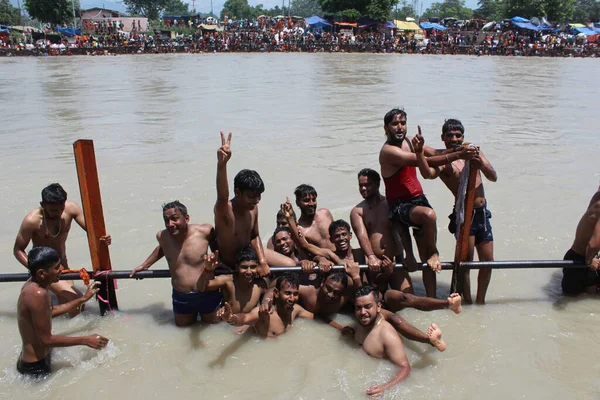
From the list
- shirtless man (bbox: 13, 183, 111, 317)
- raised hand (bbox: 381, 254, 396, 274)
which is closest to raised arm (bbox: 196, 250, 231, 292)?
raised hand (bbox: 381, 254, 396, 274)

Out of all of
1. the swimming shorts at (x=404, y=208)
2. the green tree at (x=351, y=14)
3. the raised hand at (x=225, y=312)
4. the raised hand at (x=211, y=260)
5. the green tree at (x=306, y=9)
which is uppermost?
the green tree at (x=306, y=9)

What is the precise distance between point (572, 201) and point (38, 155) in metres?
10.2

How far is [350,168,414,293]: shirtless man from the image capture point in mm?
4691

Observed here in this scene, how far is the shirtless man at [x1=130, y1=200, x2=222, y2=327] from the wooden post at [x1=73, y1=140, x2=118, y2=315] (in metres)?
0.32

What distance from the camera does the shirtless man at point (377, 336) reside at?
3815mm

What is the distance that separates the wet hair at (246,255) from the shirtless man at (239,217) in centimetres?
7

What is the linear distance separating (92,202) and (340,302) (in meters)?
2.23

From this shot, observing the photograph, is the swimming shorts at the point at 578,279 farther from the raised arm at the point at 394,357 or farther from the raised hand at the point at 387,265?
the raised arm at the point at 394,357

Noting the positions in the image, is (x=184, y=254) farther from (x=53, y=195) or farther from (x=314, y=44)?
(x=314, y=44)

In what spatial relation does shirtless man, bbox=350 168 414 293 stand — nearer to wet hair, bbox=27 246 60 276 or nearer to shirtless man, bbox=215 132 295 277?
shirtless man, bbox=215 132 295 277

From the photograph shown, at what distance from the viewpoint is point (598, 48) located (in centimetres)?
4269

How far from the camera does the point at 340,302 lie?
4656 millimetres

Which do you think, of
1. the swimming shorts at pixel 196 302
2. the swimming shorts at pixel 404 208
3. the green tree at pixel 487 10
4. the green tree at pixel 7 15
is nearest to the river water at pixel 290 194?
the swimming shorts at pixel 196 302

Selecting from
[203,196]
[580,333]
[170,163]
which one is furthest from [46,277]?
[170,163]
